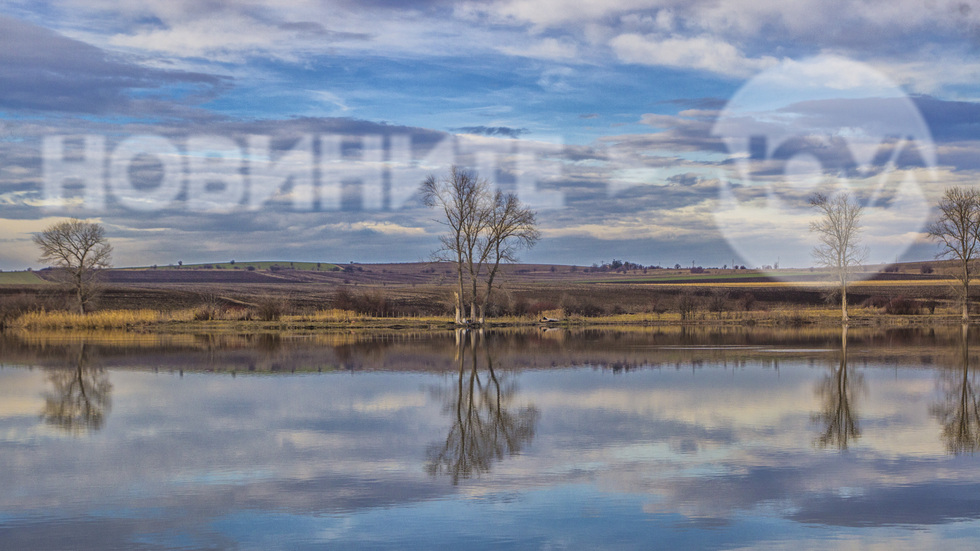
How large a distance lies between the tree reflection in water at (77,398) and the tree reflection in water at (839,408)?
36.7 ft

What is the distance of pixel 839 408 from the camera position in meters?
15.1

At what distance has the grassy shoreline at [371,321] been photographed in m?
44.8

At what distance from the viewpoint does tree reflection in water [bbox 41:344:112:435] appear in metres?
14.3

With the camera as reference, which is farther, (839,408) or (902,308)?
(902,308)

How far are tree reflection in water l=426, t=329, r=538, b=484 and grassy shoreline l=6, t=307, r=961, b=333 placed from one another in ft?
81.7

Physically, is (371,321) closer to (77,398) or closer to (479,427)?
(77,398)

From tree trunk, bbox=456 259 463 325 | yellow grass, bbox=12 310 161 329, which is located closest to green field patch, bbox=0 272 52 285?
yellow grass, bbox=12 310 161 329

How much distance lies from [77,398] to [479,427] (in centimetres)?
916

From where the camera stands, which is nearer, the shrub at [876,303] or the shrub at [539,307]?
the shrub at [539,307]

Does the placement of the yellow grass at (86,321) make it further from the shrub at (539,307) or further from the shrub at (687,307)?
the shrub at (687,307)

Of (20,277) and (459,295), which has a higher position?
(20,277)

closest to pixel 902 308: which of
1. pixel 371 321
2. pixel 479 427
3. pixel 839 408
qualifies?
pixel 371 321

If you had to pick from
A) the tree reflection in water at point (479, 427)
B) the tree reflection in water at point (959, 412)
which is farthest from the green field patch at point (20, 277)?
the tree reflection in water at point (959, 412)

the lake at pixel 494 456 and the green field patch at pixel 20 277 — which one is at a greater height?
the green field patch at pixel 20 277
